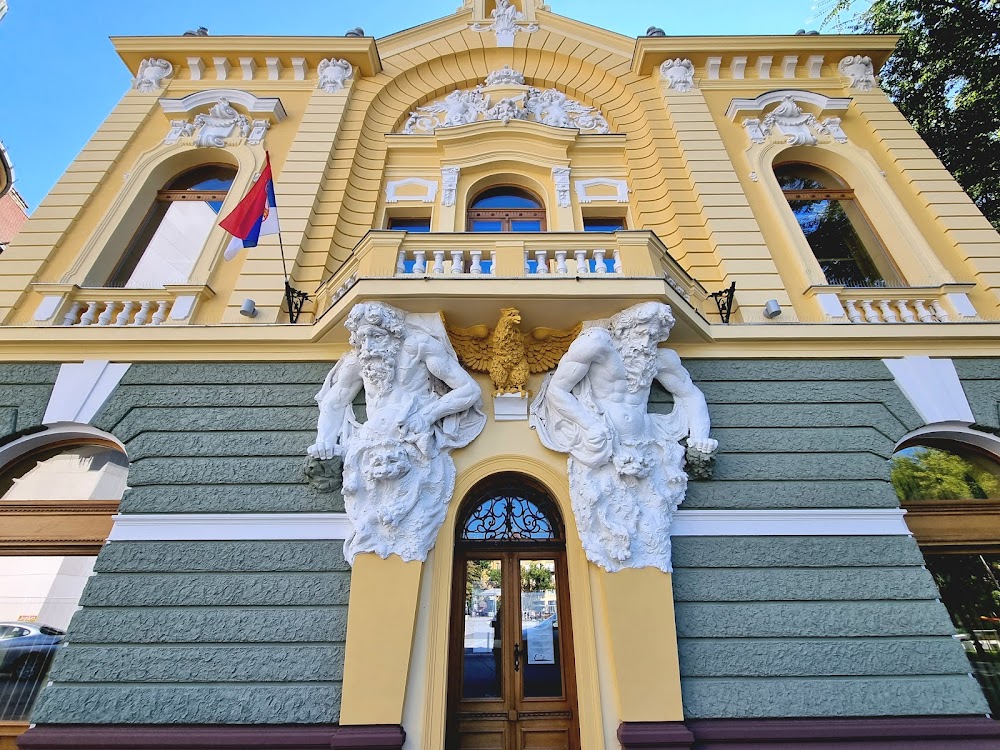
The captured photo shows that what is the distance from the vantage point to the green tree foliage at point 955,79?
1029 cm

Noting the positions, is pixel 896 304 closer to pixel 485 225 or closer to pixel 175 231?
pixel 485 225

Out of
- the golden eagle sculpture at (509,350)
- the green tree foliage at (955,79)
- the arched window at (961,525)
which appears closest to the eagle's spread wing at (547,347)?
the golden eagle sculpture at (509,350)

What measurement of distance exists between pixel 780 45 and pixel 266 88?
31.5 feet

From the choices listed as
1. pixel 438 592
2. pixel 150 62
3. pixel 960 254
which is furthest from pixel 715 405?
pixel 150 62

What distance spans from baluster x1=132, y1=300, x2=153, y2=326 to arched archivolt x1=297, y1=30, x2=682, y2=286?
200cm

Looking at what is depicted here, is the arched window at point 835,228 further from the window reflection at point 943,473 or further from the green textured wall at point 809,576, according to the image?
the window reflection at point 943,473

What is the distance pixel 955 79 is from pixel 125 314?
15.9 m

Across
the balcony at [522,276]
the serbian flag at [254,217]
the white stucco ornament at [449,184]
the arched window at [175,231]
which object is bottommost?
the balcony at [522,276]

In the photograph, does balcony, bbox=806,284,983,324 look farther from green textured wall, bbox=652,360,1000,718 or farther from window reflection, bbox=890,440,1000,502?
window reflection, bbox=890,440,1000,502

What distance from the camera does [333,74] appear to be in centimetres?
943

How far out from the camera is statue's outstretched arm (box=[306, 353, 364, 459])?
5391 mm

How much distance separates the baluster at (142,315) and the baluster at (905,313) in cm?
968

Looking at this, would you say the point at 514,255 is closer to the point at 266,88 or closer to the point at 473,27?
the point at 266,88

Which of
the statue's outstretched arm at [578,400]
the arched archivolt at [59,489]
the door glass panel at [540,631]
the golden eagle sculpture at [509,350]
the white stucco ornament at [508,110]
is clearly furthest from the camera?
the white stucco ornament at [508,110]
